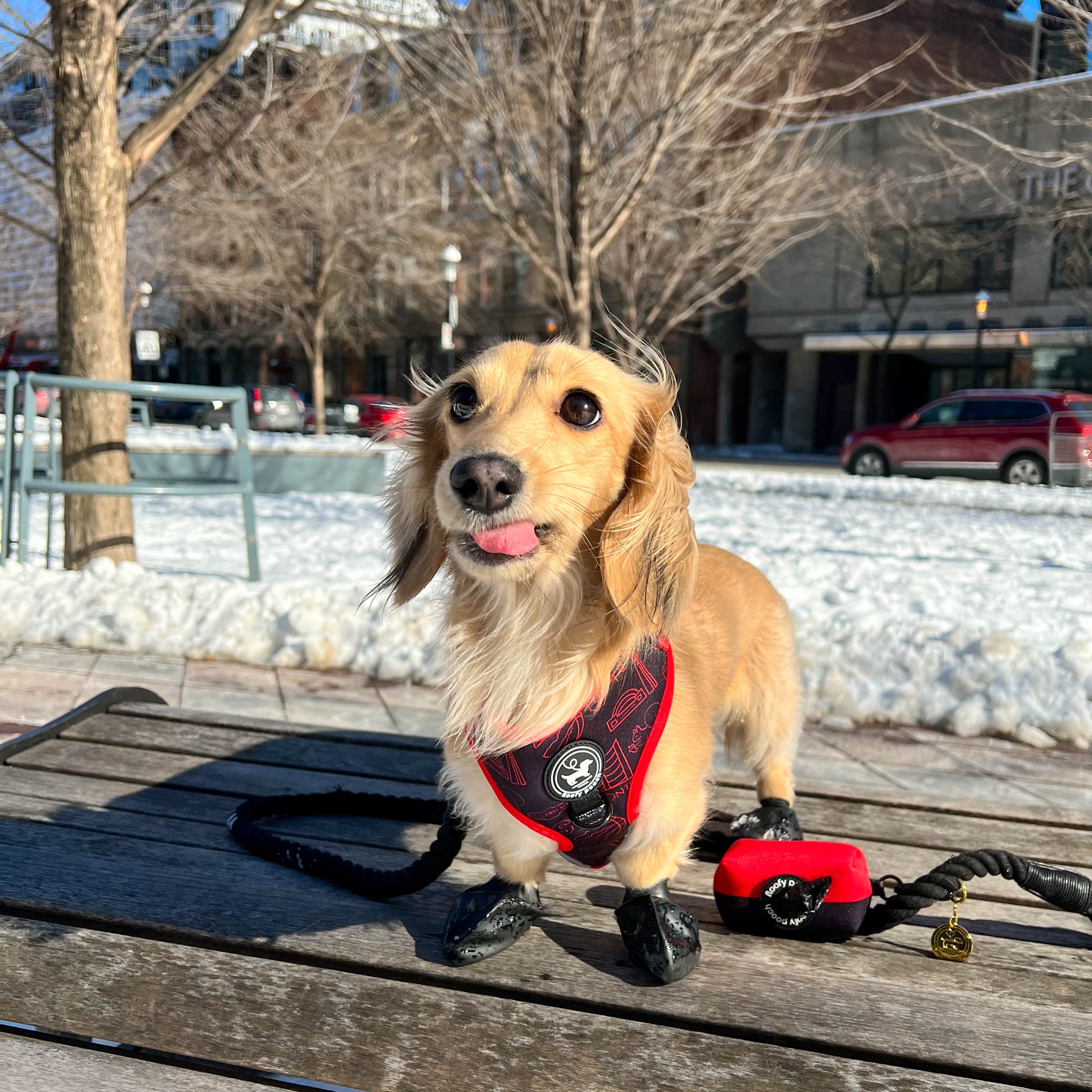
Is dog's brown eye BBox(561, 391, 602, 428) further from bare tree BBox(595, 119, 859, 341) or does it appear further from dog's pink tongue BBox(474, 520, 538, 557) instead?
bare tree BBox(595, 119, 859, 341)

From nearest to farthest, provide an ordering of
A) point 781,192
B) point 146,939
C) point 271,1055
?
1. point 271,1055
2. point 146,939
3. point 781,192

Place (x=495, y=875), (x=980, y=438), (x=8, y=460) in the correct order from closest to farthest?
(x=495, y=875) → (x=8, y=460) → (x=980, y=438)

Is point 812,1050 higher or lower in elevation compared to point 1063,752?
higher

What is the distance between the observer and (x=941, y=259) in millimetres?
27688

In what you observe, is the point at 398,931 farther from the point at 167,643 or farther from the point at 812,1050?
the point at 167,643

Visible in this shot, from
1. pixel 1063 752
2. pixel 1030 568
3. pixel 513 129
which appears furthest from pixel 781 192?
pixel 1063 752

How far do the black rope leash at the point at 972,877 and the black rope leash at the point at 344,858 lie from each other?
0.85m

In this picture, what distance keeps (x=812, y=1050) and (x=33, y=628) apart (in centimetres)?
490

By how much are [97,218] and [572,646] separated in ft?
19.2

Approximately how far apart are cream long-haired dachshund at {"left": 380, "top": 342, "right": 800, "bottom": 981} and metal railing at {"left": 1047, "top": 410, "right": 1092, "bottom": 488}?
7066mm

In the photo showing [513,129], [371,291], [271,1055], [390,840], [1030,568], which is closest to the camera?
[271,1055]

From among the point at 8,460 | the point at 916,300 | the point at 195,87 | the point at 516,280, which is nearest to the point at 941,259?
the point at 916,300

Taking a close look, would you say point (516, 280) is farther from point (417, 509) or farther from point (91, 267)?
point (417, 509)

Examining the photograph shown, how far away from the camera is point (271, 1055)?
1.59 meters
